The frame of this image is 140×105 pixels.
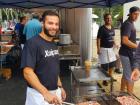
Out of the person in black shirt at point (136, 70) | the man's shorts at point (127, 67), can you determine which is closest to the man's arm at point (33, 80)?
the person in black shirt at point (136, 70)

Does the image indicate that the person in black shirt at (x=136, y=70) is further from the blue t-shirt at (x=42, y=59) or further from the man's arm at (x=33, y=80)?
the man's arm at (x=33, y=80)

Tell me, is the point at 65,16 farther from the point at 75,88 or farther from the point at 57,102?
the point at 57,102

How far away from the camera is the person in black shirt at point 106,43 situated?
26.6ft

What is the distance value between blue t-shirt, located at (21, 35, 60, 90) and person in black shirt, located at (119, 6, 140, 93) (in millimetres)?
3012

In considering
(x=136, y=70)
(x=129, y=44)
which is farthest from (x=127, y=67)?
(x=136, y=70)

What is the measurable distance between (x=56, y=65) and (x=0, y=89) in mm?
4994

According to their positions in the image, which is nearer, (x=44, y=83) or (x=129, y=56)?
(x=44, y=83)

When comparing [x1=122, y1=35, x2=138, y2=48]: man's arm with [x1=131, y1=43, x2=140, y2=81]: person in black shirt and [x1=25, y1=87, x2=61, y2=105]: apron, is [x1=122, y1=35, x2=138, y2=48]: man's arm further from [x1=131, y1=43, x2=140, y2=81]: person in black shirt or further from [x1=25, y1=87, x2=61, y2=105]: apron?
[x1=25, y1=87, x2=61, y2=105]: apron

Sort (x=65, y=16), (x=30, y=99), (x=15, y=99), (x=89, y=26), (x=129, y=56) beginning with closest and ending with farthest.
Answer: (x=30, y=99) → (x=129, y=56) → (x=15, y=99) → (x=89, y=26) → (x=65, y=16)

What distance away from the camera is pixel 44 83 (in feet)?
12.3

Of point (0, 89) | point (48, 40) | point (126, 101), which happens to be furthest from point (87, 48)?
point (48, 40)

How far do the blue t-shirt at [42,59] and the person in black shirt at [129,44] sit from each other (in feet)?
9.88

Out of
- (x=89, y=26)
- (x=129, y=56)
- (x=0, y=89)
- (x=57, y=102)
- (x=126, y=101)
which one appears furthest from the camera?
(x=89, y=26)

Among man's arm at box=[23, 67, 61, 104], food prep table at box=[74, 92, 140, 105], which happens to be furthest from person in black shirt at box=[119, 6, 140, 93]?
man's arm at box=[23, 67, 61, 104]
